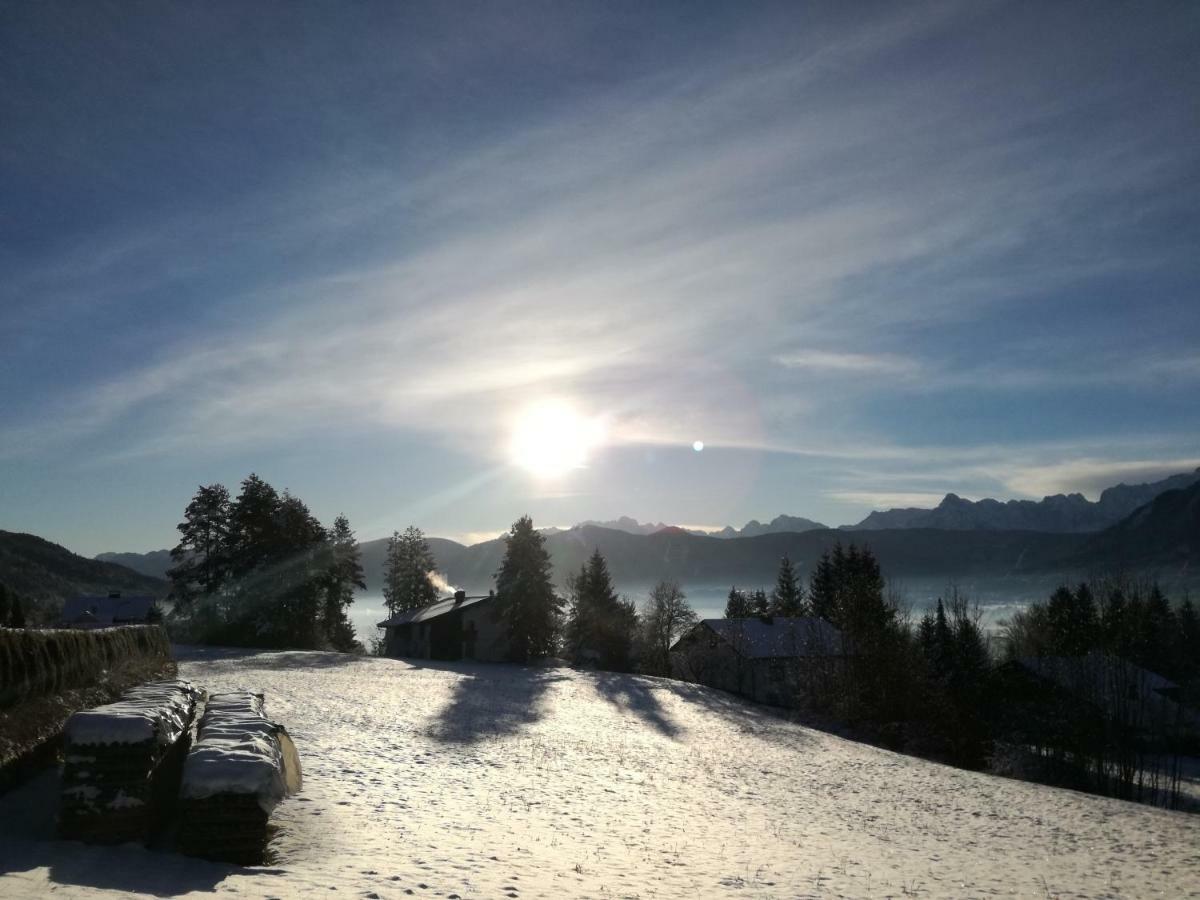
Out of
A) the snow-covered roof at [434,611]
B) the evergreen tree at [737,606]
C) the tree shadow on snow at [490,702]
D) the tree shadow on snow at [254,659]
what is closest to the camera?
the tree shadow on snow at [490,702]

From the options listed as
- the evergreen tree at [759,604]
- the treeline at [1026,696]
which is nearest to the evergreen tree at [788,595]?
the evergreen tree at [759,604]

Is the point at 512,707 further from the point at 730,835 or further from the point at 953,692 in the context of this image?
the point at 953,692

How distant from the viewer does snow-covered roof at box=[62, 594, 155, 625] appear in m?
73.2

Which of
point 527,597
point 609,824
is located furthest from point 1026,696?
point 609,824

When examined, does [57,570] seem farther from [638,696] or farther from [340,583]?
[638,696]

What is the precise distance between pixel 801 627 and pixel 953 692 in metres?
20.7

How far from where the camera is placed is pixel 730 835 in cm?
1467

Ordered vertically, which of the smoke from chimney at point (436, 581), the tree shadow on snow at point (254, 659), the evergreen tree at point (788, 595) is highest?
the smoke from chimney at point (436, 581)

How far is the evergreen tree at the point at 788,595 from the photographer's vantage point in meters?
94.1

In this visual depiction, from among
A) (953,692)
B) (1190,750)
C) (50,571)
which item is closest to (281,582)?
(953,692)

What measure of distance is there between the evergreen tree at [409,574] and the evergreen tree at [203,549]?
954 inches

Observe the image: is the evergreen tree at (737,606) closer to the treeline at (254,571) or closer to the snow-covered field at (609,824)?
the treeline at (254,571)

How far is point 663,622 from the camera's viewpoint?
7969 centimetres

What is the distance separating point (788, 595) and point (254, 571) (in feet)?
219
